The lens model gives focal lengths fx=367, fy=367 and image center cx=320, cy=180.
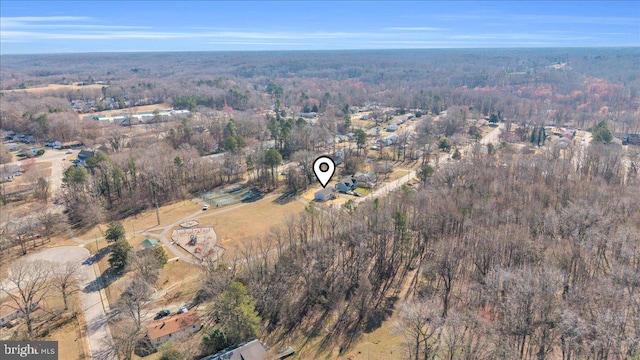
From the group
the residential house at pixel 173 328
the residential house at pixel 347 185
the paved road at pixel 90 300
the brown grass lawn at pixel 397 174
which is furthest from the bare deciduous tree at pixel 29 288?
the brown grass lawn at pixel 397 174

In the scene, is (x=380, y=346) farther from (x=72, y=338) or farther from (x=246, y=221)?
(x=246, y=221)

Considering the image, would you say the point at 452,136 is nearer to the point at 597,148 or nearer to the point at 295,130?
the point at 597,148

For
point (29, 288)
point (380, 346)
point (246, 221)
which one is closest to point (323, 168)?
point (246, 221)

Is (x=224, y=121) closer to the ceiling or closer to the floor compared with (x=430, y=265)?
closer to the ceiling

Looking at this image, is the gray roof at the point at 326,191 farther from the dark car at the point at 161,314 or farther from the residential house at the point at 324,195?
the dark car at the point at 161,314

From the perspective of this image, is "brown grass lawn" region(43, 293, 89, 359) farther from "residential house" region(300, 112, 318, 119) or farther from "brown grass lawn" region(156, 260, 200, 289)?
"residential house" region(300, 112, 318, 119)

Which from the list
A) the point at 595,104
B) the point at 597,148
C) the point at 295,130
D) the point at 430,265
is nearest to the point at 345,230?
the point at 430,265

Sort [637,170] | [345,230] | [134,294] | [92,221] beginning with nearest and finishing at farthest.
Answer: [134,294], [345,230], [92,221], [637,170]
